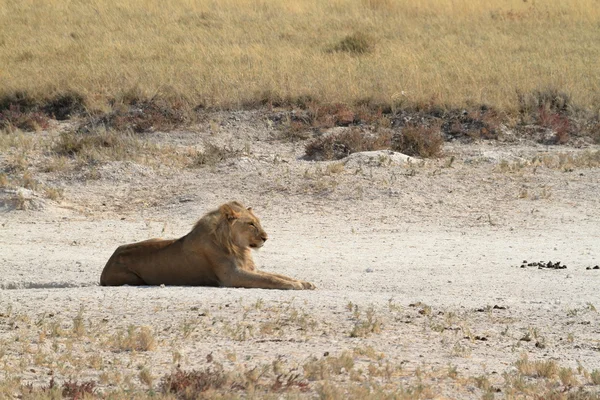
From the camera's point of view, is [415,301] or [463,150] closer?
[415,301]

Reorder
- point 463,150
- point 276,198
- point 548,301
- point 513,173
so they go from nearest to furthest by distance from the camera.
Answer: point 548,301
point 276,198
point 513,173
point 463,150

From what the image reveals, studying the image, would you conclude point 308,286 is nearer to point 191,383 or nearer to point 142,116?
point 191,383

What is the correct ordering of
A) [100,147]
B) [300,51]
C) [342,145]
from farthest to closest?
[300,51] < [342,145] < [100,147]

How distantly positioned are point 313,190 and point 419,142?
112 inches

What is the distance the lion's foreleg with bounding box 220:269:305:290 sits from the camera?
9.74 meters

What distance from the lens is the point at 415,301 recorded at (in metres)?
9.12

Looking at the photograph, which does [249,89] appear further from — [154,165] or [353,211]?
[353,211]

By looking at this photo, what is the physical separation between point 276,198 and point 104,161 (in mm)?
3301

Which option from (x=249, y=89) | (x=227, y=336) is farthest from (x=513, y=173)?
(x=227, y=336)

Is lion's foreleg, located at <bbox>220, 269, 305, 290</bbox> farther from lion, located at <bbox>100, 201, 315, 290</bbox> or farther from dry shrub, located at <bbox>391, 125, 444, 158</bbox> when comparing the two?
dry shrub, located at <bbox>391, 125, 444, 158</bbox>

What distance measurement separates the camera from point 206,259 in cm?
991

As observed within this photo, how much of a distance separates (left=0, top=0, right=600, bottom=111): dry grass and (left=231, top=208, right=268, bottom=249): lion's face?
9.97 metres

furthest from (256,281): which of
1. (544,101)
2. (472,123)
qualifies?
(544,101)

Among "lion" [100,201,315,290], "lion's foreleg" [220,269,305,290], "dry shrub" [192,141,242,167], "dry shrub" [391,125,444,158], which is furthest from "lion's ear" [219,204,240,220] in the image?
"dry shrub" [391,125,444,158]
